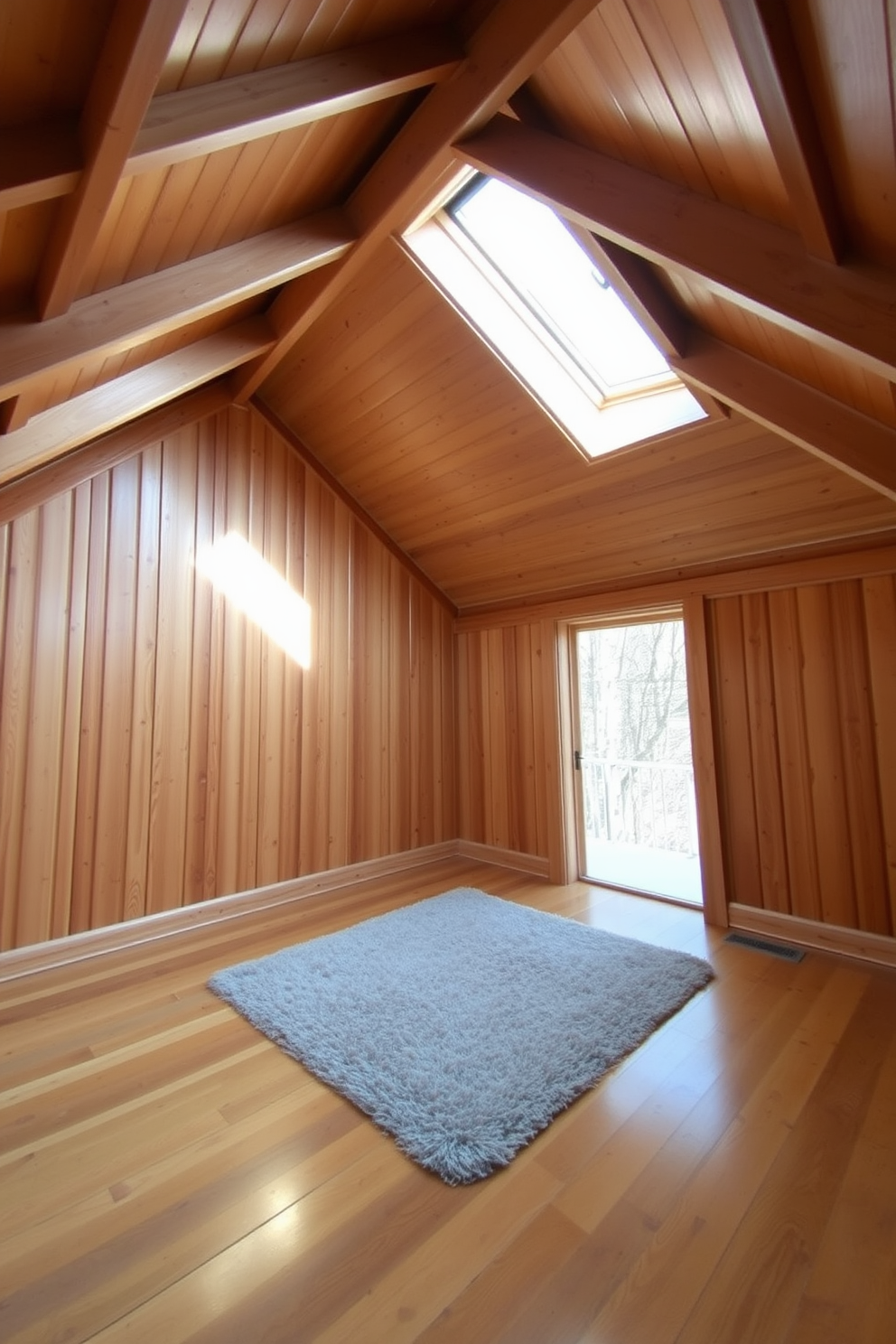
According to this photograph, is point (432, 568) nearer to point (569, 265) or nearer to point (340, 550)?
point (340, 550)

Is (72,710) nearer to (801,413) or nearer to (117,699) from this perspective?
(117,699)

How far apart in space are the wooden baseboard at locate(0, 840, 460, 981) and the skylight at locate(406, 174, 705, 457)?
3043 mm

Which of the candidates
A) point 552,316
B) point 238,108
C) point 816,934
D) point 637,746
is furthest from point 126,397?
point 637,746

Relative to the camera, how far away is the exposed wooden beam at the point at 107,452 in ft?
8.54

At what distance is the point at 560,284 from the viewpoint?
2.57 metres

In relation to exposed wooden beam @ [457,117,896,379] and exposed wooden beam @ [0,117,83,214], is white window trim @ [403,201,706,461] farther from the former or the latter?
exposed wooden beam @ [0,117,83,214]

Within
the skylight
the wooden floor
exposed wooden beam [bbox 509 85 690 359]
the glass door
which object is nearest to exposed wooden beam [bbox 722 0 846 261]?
exposed wooden beam [bbox 509 85 690 359]

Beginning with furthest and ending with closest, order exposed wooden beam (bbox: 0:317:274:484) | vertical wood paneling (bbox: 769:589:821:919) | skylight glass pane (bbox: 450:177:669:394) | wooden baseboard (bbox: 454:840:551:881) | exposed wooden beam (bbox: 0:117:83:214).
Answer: wooden baseboard (bbox: 454:840:551:881), vertical wood paneling (bbox: 769:589:821:919), skylight glass pane (bbox: 450:177:669:394), exposed wooden beam (bbox: 0:317:274:484), exposed wooden beam (bbox: 0:117:83:214)

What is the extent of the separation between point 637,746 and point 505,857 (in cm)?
211

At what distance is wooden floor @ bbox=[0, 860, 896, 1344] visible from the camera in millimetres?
1121

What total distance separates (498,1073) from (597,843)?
3.51 meters

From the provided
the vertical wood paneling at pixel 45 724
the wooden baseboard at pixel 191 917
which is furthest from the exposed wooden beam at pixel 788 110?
the wooden baseboard at pixel 191 917

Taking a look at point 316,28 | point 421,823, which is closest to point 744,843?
point 421,823

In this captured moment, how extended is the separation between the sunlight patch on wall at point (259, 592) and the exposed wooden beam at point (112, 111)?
2.04m
